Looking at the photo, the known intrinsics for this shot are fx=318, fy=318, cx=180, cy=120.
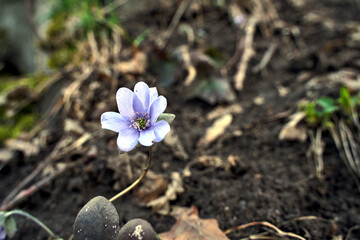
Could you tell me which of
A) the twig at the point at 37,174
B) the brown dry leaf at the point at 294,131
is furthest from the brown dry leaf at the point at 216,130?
the twig at the point at 37,174

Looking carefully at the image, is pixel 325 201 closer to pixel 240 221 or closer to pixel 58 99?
pixel 240 221

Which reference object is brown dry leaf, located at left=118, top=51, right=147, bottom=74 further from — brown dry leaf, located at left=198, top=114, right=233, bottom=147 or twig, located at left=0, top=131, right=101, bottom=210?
brown dry leaf, located at left=198, top=114, right=233, bottom=147

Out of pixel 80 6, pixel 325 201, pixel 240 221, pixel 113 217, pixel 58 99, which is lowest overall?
pixel 325 201

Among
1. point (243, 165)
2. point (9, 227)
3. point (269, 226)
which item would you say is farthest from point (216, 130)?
point (9, 227)

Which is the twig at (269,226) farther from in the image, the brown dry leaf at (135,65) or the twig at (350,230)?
the brown dry leaf at (135,65)

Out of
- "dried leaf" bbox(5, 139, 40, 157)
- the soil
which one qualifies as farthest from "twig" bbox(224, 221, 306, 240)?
"dried leaf" bbox(5, 139, 40, 157)

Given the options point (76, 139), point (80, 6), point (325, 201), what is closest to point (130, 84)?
point (76, 139)
